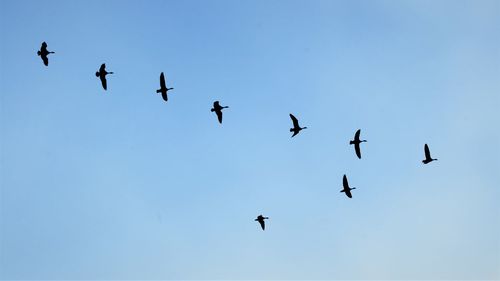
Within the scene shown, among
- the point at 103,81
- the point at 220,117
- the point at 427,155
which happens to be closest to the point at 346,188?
the point at 427,155

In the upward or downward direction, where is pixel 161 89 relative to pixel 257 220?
upward

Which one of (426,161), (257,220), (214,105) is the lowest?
(257,220)

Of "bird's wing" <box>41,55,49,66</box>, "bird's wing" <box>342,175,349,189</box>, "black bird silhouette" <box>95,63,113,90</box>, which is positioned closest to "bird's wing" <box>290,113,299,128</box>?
"bird's wing" <box>342,175,349,189</box>

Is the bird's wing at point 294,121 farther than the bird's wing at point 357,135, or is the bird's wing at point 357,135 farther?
the bird's wing at point 357,135

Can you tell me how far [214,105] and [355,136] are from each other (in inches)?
484

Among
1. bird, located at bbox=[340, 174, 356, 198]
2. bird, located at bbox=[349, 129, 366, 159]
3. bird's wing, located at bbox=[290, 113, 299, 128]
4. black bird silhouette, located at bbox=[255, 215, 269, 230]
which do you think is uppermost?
bird's wing, located at bbox=[290, 113, 299, 128]

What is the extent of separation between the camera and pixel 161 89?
45.2 metres

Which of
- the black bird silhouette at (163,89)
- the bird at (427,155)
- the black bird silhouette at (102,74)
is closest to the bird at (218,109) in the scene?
the black bird silhouette at (163,89)

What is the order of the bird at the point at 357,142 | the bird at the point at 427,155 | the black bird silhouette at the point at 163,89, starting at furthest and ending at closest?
1. the bird at the point at 427,155
2. the bird at the point at 357,142
3. the black bird silhouette at the point at 163,89

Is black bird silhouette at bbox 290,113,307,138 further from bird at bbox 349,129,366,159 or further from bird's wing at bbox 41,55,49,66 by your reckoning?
bird's wing at bbox 41,55,49,66

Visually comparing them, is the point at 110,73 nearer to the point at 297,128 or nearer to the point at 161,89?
the point at 161,89

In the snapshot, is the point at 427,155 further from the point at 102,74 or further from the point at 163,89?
the point at 102,74

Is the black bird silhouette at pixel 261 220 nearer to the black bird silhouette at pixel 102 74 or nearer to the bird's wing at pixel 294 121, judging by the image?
the bird's wing at pixel 294 121

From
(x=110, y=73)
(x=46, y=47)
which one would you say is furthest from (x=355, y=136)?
(x=46, y=47)
